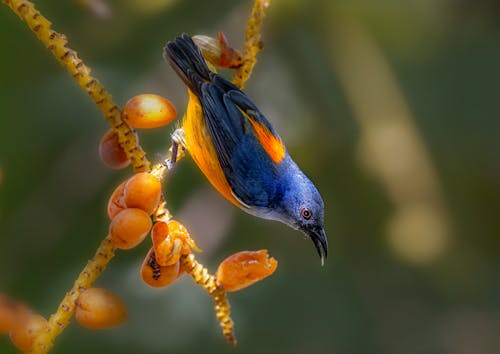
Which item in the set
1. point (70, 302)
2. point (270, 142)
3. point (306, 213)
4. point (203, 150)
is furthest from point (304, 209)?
point (70, 302)

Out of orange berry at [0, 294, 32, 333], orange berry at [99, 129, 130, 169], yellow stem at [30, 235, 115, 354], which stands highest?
orange berry at [99, 129, 130, 169]

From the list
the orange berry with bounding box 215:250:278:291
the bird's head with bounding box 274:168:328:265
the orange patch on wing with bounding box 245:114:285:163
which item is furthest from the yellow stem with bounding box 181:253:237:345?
the orange patch on wing with bounding box 245:114:285:163

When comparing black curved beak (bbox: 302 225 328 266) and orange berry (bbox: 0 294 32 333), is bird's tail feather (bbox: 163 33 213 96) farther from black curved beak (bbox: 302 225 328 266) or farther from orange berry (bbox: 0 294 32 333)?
orange berry (bbox: 0 294 32 333)

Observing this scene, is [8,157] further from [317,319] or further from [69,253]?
[317,319]

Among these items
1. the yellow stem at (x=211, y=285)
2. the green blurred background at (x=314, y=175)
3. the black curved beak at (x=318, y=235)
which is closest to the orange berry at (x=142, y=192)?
the yellow stem at (x=211, y=285)

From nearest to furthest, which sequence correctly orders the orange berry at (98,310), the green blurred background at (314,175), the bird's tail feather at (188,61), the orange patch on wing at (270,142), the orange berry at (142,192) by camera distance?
the orange berry at (98,310)
the orange berry at (142,192)
the bird's tail feather at (188,61)
the orange patch on wing at (270,142)
the green blurred background at (314,175)

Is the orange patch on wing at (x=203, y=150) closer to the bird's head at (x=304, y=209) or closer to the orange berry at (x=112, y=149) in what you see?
the bird's head at (x=304, y=209)
